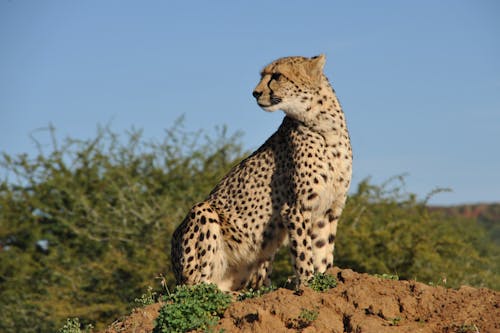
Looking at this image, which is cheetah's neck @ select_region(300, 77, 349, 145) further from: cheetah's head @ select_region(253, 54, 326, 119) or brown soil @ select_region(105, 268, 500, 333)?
brown soil @ select_region(105, 268, 500, 333)

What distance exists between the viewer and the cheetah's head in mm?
6371

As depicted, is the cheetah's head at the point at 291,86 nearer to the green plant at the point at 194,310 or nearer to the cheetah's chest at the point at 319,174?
the cheetah's chest at the point at 319,174

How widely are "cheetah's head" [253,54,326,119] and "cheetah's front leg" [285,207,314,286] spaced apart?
0.83 m

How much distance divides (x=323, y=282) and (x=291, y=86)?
1.75 metres

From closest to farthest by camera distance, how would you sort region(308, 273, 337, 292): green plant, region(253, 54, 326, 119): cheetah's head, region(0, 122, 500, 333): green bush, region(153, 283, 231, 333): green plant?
region(153, 283, 231, 333): green plant → region(308, 273, 337, 292): green plant → region(253, 54, 326, 119): cheetah's head → region(0, 122, 500, 333): green bush

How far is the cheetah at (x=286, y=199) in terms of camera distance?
6.27m

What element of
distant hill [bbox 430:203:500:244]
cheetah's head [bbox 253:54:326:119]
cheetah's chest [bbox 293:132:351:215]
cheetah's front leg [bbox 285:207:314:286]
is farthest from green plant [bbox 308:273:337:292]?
distant hill [bbox 430:203:500:244]

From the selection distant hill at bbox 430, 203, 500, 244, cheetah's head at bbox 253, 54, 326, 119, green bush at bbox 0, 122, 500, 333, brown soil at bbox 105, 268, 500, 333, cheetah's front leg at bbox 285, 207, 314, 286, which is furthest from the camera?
distant hill at bbox 430, 203, 500, 244

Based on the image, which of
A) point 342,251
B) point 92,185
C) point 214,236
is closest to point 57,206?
point 92,185

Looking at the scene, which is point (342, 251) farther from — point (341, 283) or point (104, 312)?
point (341, 283)

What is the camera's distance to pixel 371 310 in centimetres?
488

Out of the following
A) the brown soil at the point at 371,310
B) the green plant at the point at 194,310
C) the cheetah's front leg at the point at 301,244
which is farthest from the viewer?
the cheetah's front leg at the point at 301,244

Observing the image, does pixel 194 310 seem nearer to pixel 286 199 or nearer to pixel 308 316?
pixel 308 316

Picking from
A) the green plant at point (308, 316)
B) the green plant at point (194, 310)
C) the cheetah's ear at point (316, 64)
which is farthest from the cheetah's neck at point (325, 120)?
the green plant at point (308, 316)
